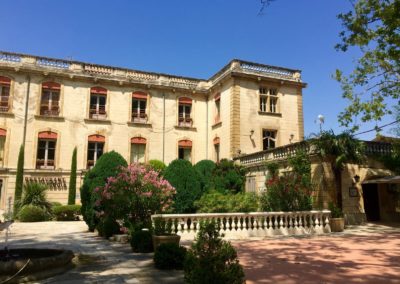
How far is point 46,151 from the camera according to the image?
21922mm

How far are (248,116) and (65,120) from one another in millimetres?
12187

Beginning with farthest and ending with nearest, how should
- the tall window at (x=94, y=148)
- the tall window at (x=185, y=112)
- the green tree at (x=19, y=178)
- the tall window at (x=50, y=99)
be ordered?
the tall window at (x=185, y=112) → the tall window at (x=94, y=148) → the tall window at (x=50, y=99) → the green tree at (x=19, y=178)

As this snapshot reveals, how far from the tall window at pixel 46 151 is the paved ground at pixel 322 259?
51.8 ft

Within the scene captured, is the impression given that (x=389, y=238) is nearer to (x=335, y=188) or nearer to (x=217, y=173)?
(x=335, y=188)

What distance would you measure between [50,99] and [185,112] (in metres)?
9.42

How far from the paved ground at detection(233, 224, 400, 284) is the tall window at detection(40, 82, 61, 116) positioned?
660 inches

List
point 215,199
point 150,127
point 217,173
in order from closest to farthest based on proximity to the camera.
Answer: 1. point 215,199
2. point 217,173
3. point 150,127

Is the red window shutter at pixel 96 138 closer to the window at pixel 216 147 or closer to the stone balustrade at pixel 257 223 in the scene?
the window at pixel 216 147

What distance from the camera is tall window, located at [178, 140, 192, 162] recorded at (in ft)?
82.1

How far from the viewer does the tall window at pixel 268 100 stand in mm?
23719

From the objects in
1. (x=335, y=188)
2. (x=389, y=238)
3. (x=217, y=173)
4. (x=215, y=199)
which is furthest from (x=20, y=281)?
(x=217, y=173)

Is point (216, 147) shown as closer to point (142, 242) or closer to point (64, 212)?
point (64, 212)

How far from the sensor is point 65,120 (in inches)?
883

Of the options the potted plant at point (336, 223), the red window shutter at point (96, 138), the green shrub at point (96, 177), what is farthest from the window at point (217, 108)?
the potted plant at point (336, 223)
